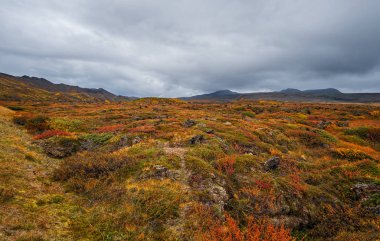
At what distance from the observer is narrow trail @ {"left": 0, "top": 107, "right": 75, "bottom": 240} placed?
830 cm

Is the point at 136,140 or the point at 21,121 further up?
the point at 21,121

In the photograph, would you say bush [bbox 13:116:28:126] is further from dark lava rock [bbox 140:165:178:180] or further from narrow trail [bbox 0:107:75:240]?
dark lava rock [bbox 140:165:178:180]

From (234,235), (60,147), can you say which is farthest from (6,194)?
(60,147)

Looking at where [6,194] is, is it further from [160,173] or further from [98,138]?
[98,138]

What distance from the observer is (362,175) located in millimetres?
15656

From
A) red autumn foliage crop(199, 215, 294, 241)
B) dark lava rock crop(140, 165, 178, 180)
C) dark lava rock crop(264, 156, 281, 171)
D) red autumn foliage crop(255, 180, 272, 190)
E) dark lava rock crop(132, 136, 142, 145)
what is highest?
dark lava rock crop(132, 136, 142, 145)

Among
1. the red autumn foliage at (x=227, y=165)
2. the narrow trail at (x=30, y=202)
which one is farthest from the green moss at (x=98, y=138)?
the red autumn foliage at (x=227, y=165)

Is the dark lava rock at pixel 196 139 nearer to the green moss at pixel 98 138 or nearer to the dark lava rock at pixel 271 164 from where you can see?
the dark lava rock at pixel 271 164

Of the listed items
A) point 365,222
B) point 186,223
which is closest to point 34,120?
point 186,223

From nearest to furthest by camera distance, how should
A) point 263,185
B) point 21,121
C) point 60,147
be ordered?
1. point 263,185
2. point 60,147
3. point 21,121

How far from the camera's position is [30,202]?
10305 mm

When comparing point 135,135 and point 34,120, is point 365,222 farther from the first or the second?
point 34,120

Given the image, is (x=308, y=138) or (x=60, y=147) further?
(x=308, y=138)

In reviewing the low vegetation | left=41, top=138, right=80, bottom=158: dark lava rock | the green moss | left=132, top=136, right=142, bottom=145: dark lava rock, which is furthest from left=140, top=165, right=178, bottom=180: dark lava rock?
the green moss
